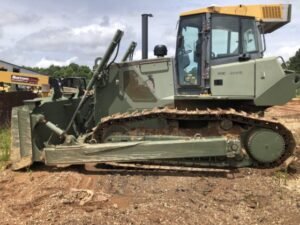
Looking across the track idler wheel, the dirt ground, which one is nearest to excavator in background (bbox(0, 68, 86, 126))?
the dirt ground

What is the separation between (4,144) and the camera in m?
10.4

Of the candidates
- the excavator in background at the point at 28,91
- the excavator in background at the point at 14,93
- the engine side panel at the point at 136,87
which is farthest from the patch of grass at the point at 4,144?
the engine side panel at the point at 136,87

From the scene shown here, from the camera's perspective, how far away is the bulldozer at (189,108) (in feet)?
23.5

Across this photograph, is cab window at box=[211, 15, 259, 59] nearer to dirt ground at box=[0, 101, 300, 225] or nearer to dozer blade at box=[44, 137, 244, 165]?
dozer blade at box=[44, 137, 244, 165]

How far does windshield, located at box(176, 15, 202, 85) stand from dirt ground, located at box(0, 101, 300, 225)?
1.70 m

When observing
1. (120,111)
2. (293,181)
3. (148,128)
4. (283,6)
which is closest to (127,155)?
(148,128)

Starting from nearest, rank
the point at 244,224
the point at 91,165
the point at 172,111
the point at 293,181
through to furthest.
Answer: the point at 244,224 < the point at 293,181 < the point at 172,111 < the point at 91,165

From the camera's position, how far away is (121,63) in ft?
26.6

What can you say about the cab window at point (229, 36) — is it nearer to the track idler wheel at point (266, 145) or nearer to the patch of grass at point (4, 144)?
the track idler wheel at point (266, 145)

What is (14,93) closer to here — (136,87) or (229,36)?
(136,87)

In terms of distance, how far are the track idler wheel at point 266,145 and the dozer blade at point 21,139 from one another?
3517 mm

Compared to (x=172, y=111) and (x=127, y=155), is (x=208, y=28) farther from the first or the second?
(x=127, y=155)

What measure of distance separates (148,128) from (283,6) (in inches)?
133

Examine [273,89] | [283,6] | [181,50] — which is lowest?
[273,89]
